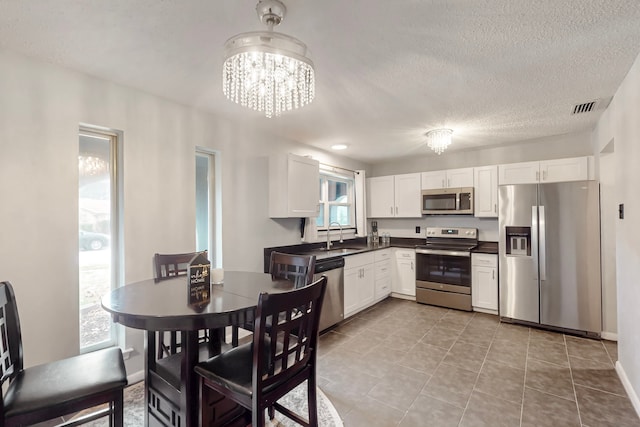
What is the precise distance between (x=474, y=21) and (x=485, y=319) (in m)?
3.56

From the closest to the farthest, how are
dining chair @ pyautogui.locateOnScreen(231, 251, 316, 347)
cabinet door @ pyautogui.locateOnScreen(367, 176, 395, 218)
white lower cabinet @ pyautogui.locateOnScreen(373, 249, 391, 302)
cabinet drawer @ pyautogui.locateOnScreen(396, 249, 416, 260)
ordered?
1. dining chair @ pyautogui.locateOnScreen(231, 251, 316, 347)
2. white lower cabinet @ pyautogui.locateOnScreen(373, 249, 391, 302)
3. cabinet drawer @ pyautogui.locateOnScreen(396, 249, 416, 260)
4. cabinet door @ pyautogui.locateOnScreen(367, 176, 395, 218)

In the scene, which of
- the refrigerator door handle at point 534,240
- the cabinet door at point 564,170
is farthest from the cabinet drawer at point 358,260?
the cabinet door at point 564,170

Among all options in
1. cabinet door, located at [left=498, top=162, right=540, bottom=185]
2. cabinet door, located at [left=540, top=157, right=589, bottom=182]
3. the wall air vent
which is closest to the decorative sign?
the wall air vent

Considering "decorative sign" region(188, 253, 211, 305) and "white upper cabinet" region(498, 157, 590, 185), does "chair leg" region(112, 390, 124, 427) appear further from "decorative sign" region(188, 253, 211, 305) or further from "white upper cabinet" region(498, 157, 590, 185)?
"white upper cabinet" region(498, 157, 590, 185)

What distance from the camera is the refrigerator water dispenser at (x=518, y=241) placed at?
371 cm

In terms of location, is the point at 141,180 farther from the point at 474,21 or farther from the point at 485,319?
the point at 485,319

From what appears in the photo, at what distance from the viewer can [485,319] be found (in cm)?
391

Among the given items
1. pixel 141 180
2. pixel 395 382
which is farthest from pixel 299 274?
pixel 141 180

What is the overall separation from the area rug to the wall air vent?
11.3 ft

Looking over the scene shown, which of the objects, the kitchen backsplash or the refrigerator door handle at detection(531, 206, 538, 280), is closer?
the refrigerator door handle at detection(531, 206, 538, 280)

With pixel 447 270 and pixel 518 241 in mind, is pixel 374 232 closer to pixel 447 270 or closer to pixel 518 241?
pixel 447 270

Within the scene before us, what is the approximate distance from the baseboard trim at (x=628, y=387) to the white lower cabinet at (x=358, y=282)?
98.8 inches

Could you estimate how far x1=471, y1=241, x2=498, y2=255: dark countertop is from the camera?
4.14 metres

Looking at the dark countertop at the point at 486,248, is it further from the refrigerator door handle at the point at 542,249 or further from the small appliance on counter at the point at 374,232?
the small appliance on counter at the point at 374,232
